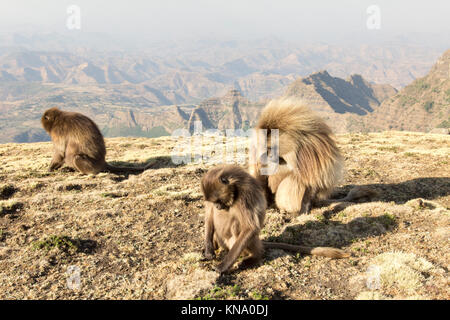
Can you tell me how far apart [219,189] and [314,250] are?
2.30 metres

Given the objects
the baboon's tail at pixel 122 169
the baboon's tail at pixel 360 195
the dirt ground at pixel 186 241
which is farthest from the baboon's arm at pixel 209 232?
the baboon's tail at pixel 122 169

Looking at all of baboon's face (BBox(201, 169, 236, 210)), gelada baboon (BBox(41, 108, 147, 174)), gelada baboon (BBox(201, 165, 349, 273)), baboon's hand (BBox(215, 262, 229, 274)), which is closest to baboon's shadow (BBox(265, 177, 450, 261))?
gelada baboon (BBox(201, 165, 349, 273))

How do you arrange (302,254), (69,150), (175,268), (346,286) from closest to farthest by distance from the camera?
(346,286) → (175,268) → (302,254) → (69,150)

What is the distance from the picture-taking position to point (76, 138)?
1182 centimetres

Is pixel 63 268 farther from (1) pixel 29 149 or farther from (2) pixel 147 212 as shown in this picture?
(1) pixel 29 149

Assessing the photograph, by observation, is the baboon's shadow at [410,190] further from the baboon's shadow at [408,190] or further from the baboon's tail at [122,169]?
the baboon's tail at [122,169]

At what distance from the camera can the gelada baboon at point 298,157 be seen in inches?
281

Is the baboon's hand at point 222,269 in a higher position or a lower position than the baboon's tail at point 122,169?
lower

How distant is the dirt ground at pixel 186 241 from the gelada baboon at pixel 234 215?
0.90 ft

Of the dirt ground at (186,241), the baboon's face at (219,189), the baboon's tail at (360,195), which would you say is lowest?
the dirt ground at (186,241)

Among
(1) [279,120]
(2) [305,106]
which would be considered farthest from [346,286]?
(2) [305,106]

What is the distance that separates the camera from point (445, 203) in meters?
8.79

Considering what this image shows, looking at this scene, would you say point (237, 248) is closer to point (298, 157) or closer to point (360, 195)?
point (298, 157)

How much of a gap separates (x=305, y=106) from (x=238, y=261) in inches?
160
